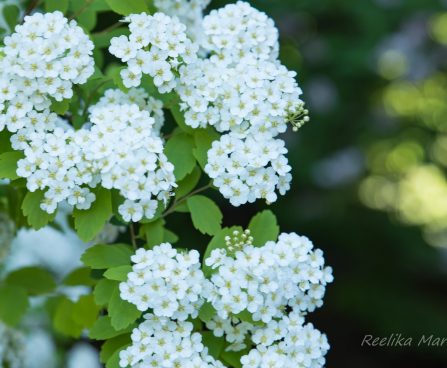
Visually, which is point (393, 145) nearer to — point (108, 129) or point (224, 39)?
point (224, 39)

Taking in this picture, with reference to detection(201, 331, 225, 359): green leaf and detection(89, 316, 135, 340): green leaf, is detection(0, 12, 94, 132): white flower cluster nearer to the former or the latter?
detection(89, 316, 135, 340): green leaf

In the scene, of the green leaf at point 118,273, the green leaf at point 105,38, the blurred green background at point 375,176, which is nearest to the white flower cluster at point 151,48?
the green leaf at point 105,38

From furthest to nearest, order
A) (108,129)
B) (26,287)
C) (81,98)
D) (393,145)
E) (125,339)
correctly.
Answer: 1. (393,145)
2. (26,287)
3. (81,98)
4. (125,339)
5. (108,129)

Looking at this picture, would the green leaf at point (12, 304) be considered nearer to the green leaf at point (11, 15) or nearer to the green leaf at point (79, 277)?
the green leaf at point (79, 277)

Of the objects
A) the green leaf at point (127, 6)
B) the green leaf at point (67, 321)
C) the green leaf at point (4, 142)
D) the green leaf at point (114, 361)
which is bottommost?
the green leaf at point (67, 321)

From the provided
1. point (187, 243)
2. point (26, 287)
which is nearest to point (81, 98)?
point (26, 287)

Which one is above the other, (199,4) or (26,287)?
(199,4)

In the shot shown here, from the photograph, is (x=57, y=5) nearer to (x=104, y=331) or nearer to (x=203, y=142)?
(x=203, y=142)
